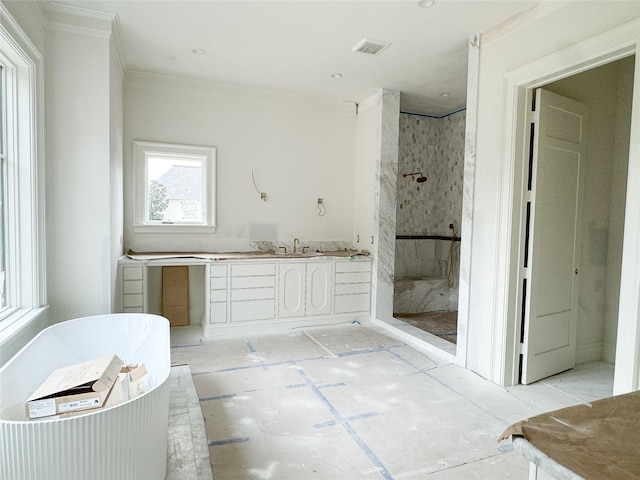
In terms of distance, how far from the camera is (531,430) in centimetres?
100

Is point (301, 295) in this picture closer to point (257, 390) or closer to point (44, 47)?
point (257, 390)

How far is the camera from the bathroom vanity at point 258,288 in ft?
13.3

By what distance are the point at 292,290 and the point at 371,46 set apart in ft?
9.21

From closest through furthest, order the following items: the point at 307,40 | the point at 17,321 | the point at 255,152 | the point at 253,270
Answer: the point at 17,321, the point at 307,40, the point at 253,270, the point at 255,152

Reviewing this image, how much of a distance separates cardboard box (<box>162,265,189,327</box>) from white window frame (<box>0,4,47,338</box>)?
167cm

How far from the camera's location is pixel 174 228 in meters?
4.70

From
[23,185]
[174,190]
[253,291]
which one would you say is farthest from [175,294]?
[23,185]

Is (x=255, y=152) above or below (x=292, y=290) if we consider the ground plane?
above

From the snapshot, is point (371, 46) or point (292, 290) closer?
point (371, 46)

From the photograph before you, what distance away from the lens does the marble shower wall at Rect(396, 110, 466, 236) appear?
5.96 meters

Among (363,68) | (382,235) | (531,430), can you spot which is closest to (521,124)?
(363,68)

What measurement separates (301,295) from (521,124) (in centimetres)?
296

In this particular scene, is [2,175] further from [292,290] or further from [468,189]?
[468,189]

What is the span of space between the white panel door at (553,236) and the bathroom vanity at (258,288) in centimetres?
220
